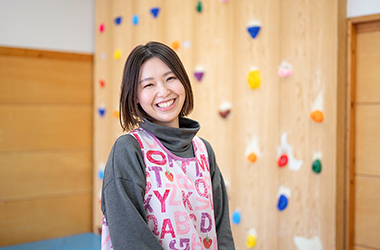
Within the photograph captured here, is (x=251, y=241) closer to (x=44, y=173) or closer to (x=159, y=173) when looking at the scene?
(x=159, y=173)

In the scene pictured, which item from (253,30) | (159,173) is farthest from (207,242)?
(253,30)

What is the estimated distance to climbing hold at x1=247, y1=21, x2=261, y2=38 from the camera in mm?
2406

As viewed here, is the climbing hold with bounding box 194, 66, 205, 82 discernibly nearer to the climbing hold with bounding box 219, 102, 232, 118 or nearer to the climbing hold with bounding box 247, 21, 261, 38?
the climbing hold with bounding box 219, 102, 232, 118

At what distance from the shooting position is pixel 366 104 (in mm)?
2148

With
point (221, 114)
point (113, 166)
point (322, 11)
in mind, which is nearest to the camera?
point (113, 166)

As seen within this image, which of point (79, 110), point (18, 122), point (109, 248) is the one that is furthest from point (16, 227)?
point (109, 248)

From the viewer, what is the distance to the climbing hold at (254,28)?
7.89 feet

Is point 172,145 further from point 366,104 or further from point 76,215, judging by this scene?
point 76,215

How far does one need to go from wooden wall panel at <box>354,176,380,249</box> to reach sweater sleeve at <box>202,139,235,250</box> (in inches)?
39.3

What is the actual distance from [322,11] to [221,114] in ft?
2.77

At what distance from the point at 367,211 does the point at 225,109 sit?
0.97 metres

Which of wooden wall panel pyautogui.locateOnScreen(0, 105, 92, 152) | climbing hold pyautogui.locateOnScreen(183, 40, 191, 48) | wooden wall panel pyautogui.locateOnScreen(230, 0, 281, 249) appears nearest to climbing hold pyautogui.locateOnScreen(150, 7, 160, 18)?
climbing hold pyautogui.locateOnScreen(183, 40, 191, 48)

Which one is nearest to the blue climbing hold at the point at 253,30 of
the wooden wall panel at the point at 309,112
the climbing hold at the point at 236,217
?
the wooden wall panel at the point at 309,112

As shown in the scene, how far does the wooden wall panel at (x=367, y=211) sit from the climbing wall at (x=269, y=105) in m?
0.17
